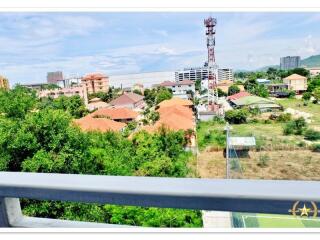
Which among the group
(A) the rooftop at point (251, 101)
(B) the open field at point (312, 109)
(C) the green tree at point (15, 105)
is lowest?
(B) the open field at point (312, 109)

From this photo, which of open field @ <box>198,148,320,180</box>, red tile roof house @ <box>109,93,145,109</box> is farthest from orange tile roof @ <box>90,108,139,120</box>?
open field @ <box>198,148,320,180</box>

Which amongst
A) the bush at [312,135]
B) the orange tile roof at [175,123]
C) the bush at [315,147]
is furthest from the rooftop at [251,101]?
the bush at [315,147]

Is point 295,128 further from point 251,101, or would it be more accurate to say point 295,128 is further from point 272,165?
point 251,101

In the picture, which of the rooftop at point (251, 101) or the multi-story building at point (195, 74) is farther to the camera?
the multi-story building at point (195, 74)

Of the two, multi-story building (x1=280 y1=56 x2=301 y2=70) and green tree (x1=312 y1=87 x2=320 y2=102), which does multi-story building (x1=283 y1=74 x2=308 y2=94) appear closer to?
green tree (x1=312 y1=87 x2=320 y2=102)

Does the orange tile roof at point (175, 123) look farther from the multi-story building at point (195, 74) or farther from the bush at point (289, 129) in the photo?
the multi-story building at point (195, 74)
